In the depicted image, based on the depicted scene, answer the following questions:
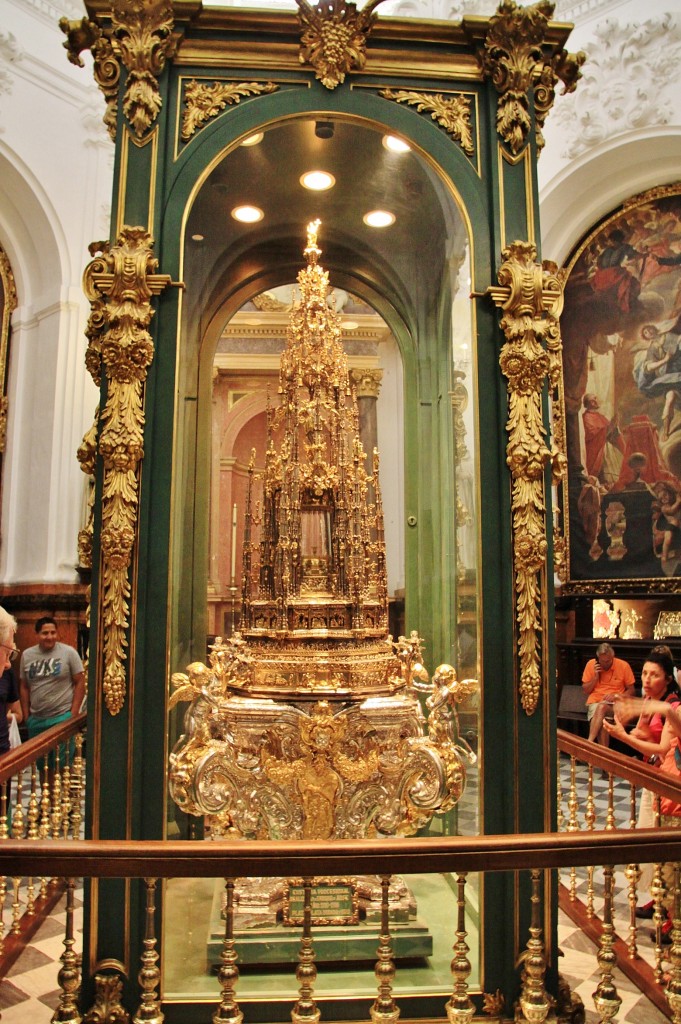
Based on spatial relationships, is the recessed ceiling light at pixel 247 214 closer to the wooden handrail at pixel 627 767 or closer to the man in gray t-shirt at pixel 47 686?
the wooden handrail at pixel 627 767

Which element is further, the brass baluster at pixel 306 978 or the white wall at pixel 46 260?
the white wall at pixel 46 260

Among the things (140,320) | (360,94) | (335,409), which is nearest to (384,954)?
(140,320)

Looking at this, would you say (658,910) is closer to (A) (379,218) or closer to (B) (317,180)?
(A) (379,218)

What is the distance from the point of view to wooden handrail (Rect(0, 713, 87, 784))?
3607 mm

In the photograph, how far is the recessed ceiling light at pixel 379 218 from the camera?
445 cm

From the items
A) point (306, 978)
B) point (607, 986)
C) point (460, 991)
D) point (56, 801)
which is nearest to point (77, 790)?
point (56, 801)

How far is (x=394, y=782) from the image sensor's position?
11.5ft

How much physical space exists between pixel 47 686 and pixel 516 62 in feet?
17.2

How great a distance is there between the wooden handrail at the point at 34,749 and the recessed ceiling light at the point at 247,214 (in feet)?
9.74

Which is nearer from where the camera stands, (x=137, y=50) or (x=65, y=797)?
(x=137, y=50)

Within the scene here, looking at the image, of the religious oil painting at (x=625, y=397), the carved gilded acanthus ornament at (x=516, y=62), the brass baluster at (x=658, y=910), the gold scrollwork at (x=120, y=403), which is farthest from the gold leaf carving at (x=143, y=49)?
the religious oil painting at (x=625, y=397)

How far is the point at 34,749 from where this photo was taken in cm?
390

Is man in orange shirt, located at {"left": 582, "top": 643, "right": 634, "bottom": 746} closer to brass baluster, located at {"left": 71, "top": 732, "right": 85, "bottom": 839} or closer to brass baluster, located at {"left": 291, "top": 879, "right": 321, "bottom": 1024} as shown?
brass baluster, located at {"left": 71, "top": 732, "right": 85, "bottom": 839}

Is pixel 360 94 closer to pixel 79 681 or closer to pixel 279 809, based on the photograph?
pixel 279 809
